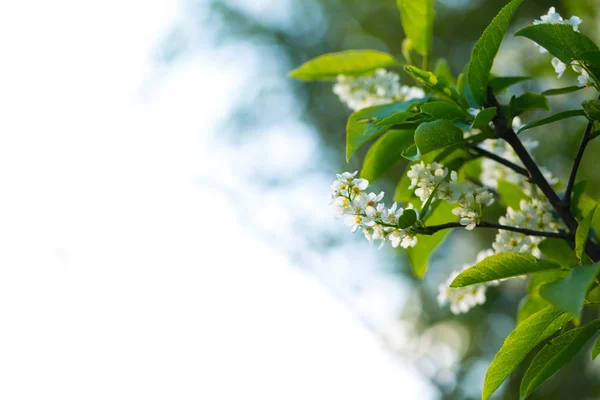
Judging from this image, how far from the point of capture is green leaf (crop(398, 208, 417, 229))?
67 cm

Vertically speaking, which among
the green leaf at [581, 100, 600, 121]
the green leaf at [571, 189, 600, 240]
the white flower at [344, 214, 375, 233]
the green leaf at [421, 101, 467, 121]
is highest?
the green leaf at [421, 101, 467, 121]

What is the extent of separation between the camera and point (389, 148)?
30.9 inches

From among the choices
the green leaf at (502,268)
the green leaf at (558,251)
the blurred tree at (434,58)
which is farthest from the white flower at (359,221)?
the blurred tree at (434,58)

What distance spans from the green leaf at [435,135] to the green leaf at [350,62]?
0.30 m

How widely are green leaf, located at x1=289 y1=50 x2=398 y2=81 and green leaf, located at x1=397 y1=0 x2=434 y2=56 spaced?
4 centimetres

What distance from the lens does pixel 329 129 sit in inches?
144

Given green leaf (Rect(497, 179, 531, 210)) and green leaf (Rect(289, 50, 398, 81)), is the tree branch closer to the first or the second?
green leaf (Rect(497, 179, 531, 210))

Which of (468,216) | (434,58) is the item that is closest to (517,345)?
(468,216)

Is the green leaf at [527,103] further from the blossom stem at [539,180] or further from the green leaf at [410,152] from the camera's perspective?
the green leaf at [410,152]

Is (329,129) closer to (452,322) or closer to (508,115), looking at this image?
(452,322)

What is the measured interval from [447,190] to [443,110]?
3.4 inches

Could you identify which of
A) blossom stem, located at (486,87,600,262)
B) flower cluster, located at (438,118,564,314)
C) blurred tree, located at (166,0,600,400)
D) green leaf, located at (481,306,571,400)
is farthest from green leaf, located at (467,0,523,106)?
blurred tree, located at (166,0,600,400)

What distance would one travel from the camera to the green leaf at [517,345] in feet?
2.07

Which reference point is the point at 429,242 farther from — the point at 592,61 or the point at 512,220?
the point at 592,61
